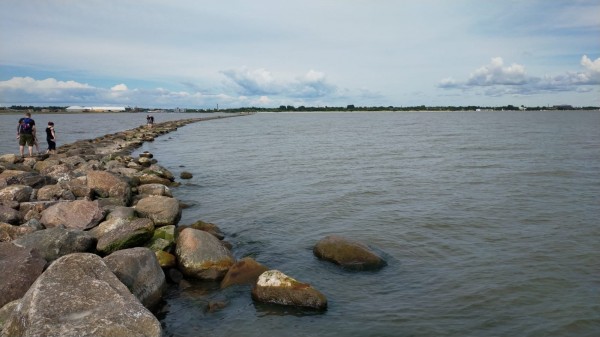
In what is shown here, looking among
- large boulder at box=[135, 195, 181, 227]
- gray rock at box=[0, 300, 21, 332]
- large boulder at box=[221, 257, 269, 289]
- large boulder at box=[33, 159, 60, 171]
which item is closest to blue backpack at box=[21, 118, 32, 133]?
large boulder at box=[33, 159, 60, 171]

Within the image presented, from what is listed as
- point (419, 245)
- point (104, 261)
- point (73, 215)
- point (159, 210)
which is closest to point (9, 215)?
point (73, 215)

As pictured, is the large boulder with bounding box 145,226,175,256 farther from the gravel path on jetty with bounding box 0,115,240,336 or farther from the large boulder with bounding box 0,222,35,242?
the large boulder with bounding box 0,222,35,242

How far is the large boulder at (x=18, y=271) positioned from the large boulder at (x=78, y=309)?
1057 mm

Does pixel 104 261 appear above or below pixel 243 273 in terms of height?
above

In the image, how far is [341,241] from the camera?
36.1 feet

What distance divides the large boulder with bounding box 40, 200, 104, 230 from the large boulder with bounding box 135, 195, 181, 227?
119 centimetres

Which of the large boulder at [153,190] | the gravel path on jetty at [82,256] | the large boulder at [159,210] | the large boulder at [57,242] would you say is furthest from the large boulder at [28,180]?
the large boulder at [57,242]

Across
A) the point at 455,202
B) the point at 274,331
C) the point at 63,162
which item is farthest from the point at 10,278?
the point at 63,162

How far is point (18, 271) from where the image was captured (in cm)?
774

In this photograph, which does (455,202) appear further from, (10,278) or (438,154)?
(438,154)

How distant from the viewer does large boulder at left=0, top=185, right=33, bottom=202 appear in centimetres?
1320

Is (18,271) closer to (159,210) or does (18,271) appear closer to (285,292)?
(285,292)

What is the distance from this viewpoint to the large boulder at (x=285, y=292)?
27.7 feet

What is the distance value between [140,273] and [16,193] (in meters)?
7.72
